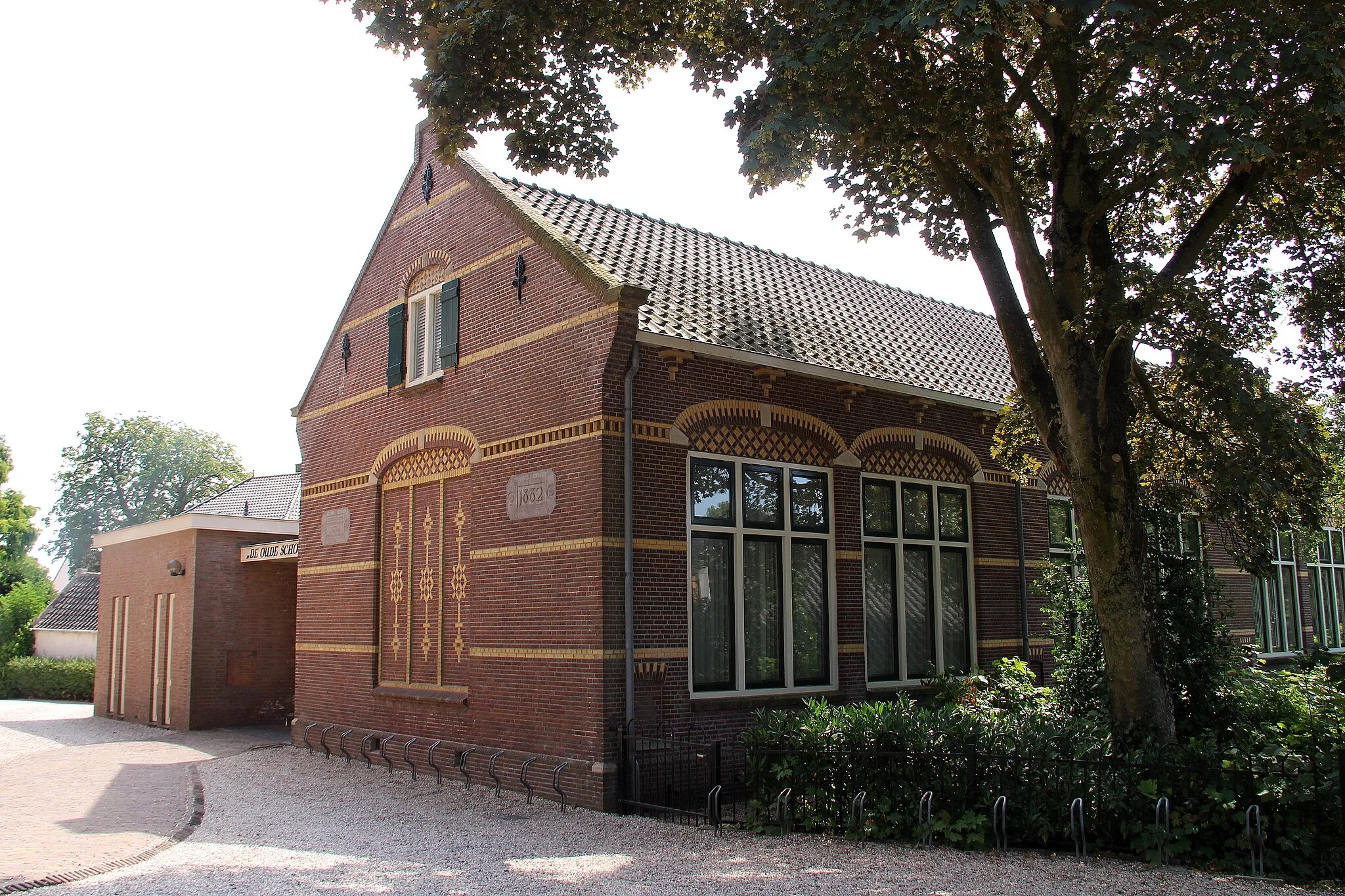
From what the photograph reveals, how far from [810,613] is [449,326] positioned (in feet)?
20.5

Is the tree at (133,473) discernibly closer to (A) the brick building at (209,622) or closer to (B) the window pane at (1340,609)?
(A) the brick building at (209,622)

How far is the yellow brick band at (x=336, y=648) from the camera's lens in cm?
1517

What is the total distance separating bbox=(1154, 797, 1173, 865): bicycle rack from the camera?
26.2 feet

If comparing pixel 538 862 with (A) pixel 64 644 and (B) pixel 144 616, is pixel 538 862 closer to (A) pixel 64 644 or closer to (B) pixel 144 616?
(B) pixel 144 616

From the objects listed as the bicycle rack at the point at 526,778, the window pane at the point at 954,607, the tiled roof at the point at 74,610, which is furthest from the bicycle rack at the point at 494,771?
the tiled roof at the point at 74,610

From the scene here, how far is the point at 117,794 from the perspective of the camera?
1246cm

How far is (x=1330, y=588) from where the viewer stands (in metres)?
22.8

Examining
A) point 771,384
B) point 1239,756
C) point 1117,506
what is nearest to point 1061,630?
point 1117,506

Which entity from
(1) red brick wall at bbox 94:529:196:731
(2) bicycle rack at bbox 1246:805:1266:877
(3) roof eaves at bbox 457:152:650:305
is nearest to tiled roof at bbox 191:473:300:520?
(1) red brick wall at bbox 94:529:196:731

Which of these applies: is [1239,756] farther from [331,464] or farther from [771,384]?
[331,464]

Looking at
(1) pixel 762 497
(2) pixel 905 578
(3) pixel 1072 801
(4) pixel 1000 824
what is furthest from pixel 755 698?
(3) pixel 1072 801

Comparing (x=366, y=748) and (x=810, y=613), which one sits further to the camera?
(x=366, y=748)

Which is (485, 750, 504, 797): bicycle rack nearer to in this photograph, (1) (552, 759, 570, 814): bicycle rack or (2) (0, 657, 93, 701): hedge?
(1) (552, 759, 570, 814): bicycle rack

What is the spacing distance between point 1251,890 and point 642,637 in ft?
20.0
